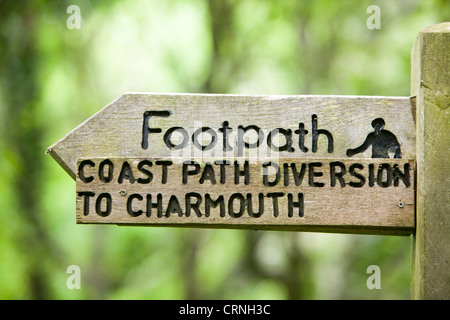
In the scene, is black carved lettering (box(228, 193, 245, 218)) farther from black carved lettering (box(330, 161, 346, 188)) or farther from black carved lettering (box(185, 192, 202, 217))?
black carved lettering (box(330, 161, 346, 188))

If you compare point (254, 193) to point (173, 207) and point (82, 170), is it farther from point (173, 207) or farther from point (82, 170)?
point (82, 170)

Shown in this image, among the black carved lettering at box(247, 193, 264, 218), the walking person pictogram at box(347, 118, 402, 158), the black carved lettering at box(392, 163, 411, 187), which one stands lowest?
the black carved lettering at box(247, 193, 264, 218)

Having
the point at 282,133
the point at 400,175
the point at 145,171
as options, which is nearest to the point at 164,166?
the point at 145,171

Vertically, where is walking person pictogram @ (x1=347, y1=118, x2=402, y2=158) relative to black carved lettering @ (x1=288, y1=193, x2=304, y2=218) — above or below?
above

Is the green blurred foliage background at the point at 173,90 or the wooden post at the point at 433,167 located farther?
the green blurred foliage background at the point at 173,90

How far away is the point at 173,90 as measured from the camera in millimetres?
2645

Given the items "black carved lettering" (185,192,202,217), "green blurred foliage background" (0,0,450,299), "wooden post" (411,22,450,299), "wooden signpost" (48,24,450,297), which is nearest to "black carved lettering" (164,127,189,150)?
"wooden signpost" (48,24,450,297)

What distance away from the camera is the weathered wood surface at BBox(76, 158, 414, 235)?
3.37 feet

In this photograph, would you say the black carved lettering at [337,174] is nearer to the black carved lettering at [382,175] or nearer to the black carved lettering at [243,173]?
the black carved lettering at [382,175]

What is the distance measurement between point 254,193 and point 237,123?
157 millimetres

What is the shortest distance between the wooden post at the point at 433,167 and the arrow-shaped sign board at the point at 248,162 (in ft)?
0.11

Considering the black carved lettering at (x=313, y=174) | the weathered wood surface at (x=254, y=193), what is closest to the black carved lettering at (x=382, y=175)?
the weathered wood surface at (x=254, y=193)

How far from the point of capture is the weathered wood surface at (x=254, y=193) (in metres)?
1.03
